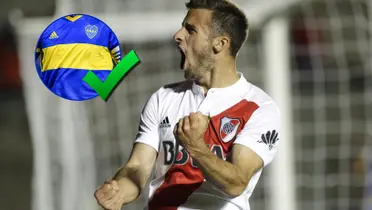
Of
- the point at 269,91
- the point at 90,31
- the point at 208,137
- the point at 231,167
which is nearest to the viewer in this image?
the point at 231,167

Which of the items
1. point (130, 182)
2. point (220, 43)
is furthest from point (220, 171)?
point (220, 43)

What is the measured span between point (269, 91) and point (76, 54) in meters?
2.51

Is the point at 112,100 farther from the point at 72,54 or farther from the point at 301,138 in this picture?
the point at 72,54

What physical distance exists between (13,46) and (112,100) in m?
4.69

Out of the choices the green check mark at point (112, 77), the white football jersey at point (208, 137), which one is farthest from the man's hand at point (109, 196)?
the green check mark at point (112, 77)

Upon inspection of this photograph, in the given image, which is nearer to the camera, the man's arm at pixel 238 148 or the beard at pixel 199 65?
the man's arm at pixel 238 148

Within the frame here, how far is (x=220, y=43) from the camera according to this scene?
4.05 m

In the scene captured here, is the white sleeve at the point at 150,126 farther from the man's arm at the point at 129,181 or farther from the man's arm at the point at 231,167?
the man's arm at the point at 231,167

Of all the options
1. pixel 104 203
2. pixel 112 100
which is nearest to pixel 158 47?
pixel 112 100

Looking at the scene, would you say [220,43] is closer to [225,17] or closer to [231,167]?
[225,17]

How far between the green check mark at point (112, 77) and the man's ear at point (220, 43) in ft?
0.96

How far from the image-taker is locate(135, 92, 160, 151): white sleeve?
409cm

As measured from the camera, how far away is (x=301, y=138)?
7867mm

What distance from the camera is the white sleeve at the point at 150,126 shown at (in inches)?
161
